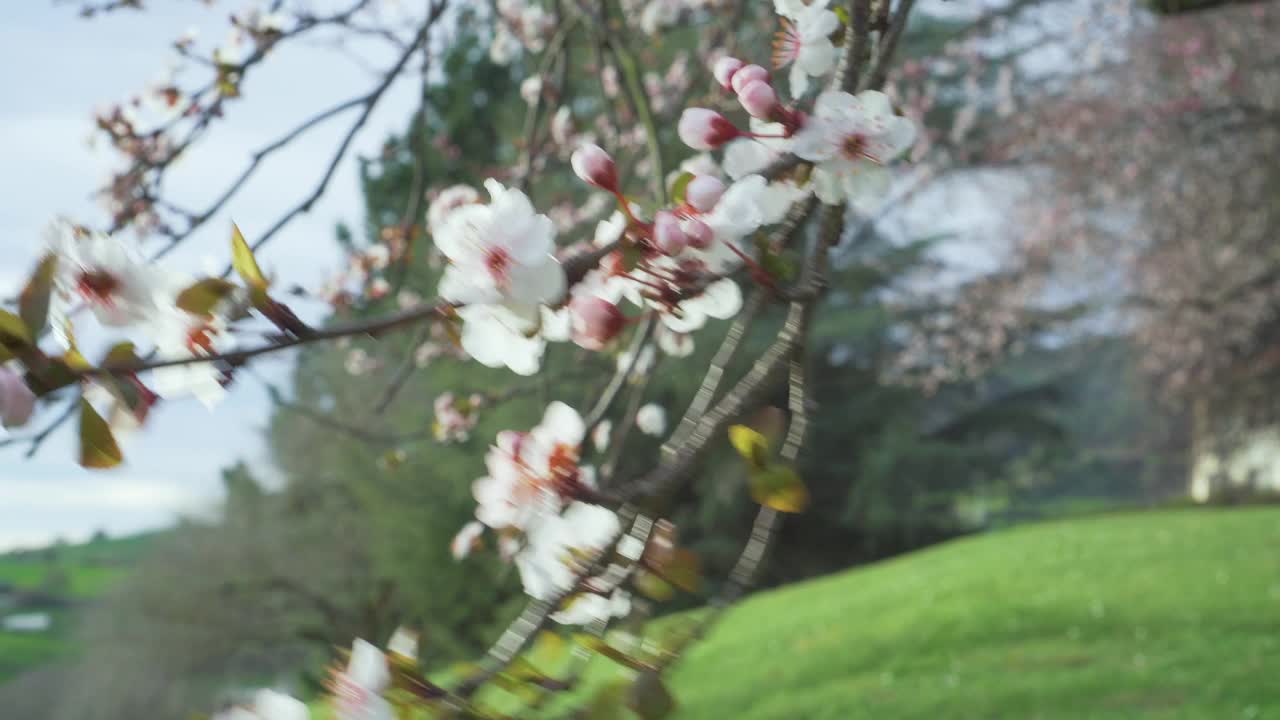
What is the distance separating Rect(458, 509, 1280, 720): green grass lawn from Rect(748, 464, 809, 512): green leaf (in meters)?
2.76

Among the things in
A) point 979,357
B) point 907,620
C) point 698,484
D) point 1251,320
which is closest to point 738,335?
point 907,620

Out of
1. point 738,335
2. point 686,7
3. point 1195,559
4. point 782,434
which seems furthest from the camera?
point 1195,559

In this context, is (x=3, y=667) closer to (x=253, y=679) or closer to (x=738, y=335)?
(x=253, y=679)

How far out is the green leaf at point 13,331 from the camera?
0.63 metres

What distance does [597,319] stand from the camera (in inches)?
32.0

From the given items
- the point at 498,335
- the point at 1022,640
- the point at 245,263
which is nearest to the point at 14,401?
the point at 245,263

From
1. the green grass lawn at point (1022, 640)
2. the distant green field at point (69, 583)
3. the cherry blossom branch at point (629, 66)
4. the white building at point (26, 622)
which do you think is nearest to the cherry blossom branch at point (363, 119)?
the cherry blossom branch at point (629, 66)

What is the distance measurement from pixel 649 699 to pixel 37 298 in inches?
16.9

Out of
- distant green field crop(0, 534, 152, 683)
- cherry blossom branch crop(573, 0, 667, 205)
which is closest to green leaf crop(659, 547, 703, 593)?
cherry blossom branch crop(573, 0, 667, 205)

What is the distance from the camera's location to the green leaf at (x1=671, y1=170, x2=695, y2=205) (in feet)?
3.00

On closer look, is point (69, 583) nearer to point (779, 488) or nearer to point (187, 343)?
point (187, 343)

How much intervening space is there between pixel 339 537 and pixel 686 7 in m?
8.59

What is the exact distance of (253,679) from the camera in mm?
11859

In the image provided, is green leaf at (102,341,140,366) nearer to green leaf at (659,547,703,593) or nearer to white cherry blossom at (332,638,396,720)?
white cherry blossom at (332,638,396,720)
